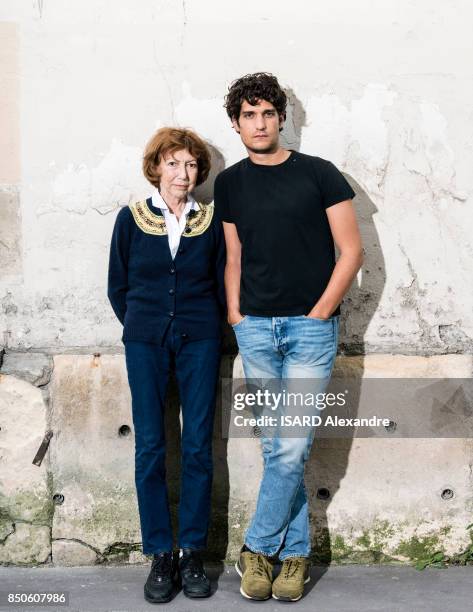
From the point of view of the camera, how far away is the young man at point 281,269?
11.8ft

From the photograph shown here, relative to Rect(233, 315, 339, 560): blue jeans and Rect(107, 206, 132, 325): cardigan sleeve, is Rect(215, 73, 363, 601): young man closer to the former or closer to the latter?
Rect(233, 315, 339, 560): blue jeans

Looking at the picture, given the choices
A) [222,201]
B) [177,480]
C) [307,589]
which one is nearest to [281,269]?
[222,201]

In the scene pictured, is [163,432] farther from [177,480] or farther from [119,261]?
[119,261]

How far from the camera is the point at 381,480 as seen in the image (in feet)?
13.6

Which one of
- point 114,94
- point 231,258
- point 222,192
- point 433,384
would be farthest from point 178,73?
point 433,384

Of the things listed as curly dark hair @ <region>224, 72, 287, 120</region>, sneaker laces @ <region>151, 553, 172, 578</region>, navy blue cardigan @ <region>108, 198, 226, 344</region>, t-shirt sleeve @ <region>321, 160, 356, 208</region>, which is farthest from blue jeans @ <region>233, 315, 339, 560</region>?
curly dark hair @ <region>224, 72, 287, 120</region>

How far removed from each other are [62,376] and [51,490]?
0.53 metres

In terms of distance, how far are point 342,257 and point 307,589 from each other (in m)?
1.42

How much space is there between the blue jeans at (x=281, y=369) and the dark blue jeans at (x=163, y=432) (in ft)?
0.65

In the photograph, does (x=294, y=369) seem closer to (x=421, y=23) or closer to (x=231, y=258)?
(x=231, y=258)

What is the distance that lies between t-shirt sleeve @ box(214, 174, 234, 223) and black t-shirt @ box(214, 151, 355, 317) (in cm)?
13

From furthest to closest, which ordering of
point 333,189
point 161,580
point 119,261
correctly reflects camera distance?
point 119,261, point 161,580, point 333,189

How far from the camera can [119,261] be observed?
3830 mm

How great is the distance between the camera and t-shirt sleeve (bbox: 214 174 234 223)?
3.81 meters
